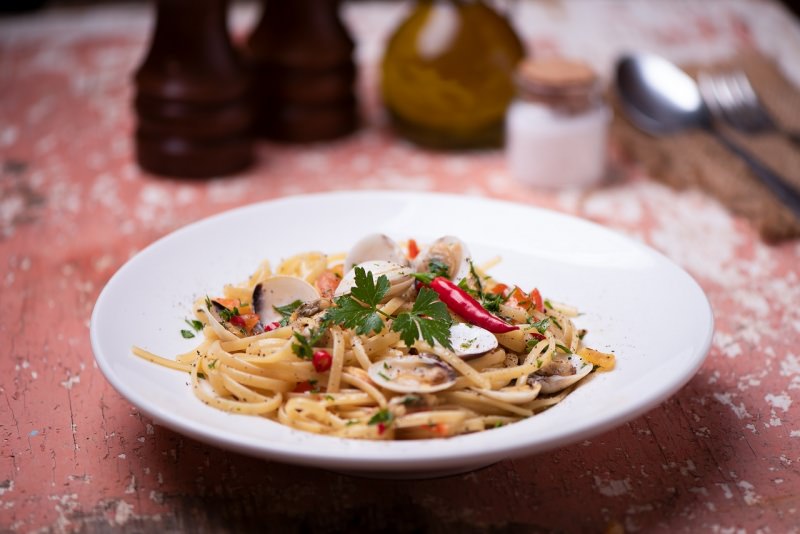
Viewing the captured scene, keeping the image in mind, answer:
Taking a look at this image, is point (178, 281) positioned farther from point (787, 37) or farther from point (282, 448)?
point (787, 37)

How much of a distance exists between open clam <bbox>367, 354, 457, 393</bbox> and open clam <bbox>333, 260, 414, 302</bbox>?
0.25m

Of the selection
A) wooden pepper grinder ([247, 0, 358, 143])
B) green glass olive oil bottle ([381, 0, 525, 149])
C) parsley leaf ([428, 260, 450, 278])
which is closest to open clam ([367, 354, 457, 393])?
parsley leaf ([428, 260, 450, 278])

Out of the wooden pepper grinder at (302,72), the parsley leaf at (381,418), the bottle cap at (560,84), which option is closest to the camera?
the parsley leaf at (381,418)

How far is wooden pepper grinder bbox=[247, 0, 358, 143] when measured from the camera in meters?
3.75

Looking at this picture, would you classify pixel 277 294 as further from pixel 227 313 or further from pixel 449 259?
pixel 449 259

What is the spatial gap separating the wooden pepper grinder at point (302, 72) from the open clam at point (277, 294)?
171 centimetres

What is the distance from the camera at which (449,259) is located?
2.36 m

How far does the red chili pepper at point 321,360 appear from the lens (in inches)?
78.8

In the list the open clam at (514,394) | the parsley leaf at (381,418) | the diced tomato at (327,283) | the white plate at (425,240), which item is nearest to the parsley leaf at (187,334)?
the white plate at (425,240)

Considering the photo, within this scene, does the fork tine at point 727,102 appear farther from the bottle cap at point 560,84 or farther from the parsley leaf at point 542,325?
the parsley leaf at point 542,325

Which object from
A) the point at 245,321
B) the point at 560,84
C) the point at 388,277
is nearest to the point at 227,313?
the point at 245,321

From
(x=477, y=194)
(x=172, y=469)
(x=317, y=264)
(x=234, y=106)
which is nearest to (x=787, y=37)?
Result: (x=477, y=194)

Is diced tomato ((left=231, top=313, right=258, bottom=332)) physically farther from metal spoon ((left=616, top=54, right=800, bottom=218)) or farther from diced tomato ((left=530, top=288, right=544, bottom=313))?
metal spoon ((left=616, top=54, right=800, bottom=218))

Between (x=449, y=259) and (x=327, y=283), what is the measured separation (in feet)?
0.99
